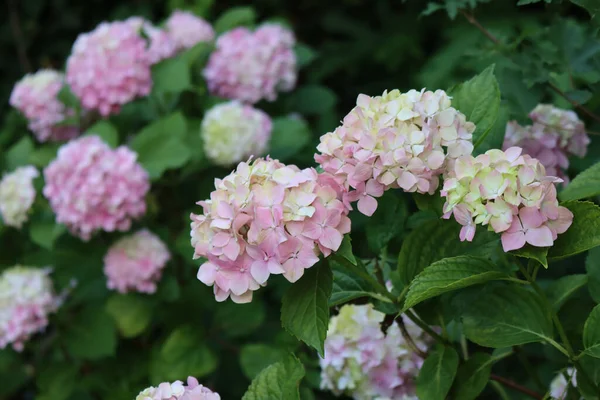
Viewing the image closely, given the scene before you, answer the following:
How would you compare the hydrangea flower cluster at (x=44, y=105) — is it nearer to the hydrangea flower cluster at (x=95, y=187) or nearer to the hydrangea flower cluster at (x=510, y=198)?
the hydrangea flower cluster at (x=95, y=187)

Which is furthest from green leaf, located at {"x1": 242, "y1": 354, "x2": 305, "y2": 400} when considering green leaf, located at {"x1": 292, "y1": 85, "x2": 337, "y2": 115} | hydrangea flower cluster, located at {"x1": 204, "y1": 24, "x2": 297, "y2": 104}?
green leaf, located at {"x1": 292, "y1": 85, "x2": 337, "y2": 115}

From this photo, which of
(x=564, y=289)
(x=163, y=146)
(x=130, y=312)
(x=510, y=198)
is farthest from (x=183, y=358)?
(x=510, y=198)

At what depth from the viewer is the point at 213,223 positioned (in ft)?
2.53

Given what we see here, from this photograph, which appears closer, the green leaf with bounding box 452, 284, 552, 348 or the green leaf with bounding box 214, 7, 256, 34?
the green leaf with bounding box 452, 284, 552, 348

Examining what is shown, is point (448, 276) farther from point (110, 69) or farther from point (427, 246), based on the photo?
point (110, 69)

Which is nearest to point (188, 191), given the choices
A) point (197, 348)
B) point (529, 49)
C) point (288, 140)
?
point (288, 140)

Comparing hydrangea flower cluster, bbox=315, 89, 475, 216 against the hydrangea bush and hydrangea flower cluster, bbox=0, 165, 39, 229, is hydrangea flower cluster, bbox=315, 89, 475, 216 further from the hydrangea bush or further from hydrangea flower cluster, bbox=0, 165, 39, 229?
hydrangea flower cluster, bbox=0, 165, 39, 229

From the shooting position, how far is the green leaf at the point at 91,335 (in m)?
1.89

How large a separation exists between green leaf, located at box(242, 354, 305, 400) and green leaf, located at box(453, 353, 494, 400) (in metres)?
0.22

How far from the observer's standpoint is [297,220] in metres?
0.77

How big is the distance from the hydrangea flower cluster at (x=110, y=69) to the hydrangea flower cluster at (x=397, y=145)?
1.22m

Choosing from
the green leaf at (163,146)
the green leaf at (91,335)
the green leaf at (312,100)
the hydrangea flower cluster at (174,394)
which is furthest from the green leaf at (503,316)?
the green leaf at (312,100)

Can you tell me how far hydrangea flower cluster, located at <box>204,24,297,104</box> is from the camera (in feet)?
→ 6.96

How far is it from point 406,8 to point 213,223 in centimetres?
239
